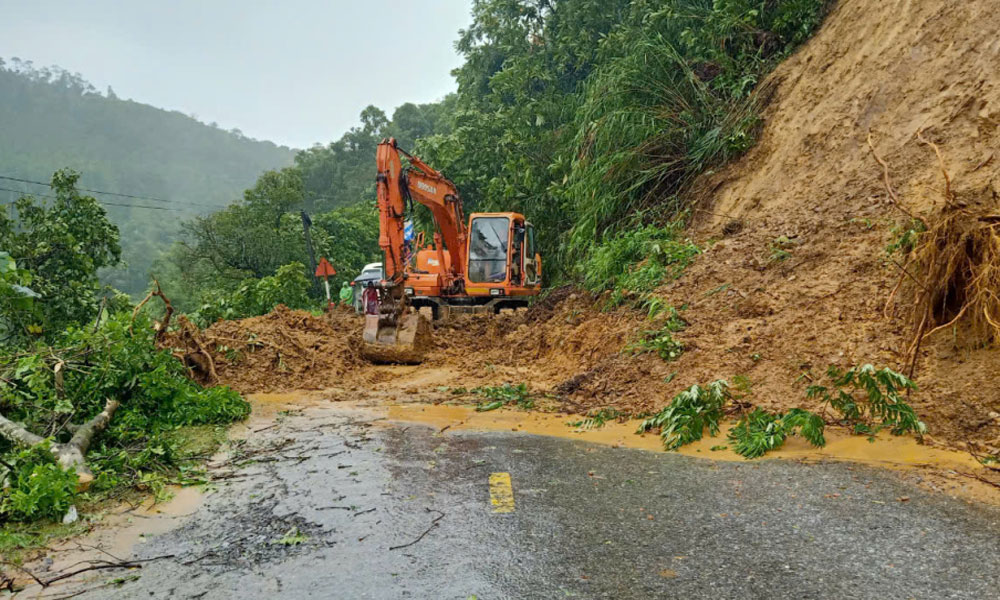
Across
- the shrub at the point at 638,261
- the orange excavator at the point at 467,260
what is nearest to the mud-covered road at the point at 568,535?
the shrub at the point at 638,261

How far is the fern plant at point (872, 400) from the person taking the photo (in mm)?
4961

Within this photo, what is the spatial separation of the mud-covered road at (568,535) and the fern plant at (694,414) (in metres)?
0.49

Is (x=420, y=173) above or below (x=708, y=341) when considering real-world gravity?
above

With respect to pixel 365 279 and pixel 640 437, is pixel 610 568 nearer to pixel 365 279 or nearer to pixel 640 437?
pixel 640 437

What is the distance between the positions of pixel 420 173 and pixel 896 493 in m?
10.2

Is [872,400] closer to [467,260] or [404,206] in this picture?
[404,206]

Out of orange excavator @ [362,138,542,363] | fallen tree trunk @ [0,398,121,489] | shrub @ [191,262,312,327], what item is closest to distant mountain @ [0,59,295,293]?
shrub @ [191,262,312,327]

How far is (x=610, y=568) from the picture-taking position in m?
3.31

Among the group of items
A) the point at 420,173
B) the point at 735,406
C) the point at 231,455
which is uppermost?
the point at 420,173

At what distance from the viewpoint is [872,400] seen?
5.07m

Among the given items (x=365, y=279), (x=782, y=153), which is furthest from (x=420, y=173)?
(x=365, y=279)

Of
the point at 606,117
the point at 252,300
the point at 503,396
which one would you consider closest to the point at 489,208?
the point at 252,300

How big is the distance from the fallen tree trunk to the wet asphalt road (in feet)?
3.00

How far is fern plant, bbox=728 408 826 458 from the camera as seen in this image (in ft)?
16.8
